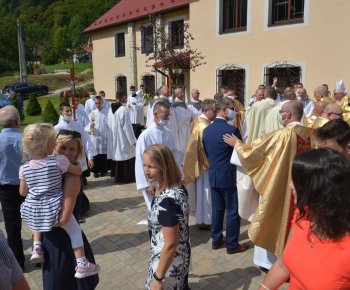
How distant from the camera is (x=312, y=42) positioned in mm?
10430

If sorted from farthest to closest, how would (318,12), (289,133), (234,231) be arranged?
(318,12) → (234,231) → (289,133)

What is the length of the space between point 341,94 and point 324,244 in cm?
765

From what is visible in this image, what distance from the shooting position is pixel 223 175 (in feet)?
12.6

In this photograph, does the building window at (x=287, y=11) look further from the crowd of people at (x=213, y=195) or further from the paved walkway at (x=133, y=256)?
the paved walkway at (x=133, y=256)

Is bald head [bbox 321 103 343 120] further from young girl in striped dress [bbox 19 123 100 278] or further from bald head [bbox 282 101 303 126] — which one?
young girl in striped dress [bbox 19 123 100 278]

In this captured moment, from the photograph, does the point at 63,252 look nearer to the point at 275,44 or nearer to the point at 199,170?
the point at 199,170

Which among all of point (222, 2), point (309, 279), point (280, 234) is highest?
point (222, 2)

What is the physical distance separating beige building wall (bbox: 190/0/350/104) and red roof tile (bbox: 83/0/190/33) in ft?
10.1

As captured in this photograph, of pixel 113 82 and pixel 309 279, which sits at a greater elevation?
pixel 113 82

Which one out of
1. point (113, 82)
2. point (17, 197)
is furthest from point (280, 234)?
point (113, 82)

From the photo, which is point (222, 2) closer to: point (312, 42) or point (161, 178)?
point (312, 42)

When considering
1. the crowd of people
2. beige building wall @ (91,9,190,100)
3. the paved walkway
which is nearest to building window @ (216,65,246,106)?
beige building wall @ (91,9,190,100)

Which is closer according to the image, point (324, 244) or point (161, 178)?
point (324, 244)

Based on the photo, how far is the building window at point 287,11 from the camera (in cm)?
1074
